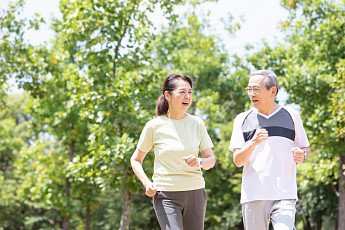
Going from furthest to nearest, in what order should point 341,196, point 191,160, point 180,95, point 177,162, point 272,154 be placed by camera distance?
point 341,196 < point 180,95 < point 177,162 < point 272,154 < point 191,160

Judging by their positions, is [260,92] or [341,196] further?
[341,196]

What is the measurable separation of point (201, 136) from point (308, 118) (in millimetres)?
13311

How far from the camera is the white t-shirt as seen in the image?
4.15 m

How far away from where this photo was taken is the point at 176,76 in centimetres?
450

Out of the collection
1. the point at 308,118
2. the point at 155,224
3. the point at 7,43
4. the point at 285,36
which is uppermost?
the point at 285,36

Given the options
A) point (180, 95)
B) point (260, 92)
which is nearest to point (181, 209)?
point (180, 95)

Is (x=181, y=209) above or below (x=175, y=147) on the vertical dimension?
below

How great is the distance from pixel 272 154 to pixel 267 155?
0.14 feet

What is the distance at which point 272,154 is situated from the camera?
4.20 meters

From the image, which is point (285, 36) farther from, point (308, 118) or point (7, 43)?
point (7, 43)

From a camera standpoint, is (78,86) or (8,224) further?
(8,224)

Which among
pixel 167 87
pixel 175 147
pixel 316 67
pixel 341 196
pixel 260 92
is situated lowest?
pixel 341 196

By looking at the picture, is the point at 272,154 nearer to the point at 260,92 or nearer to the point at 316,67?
the point at 260,92

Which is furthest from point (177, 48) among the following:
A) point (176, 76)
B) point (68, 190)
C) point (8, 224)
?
point (176, 76)
